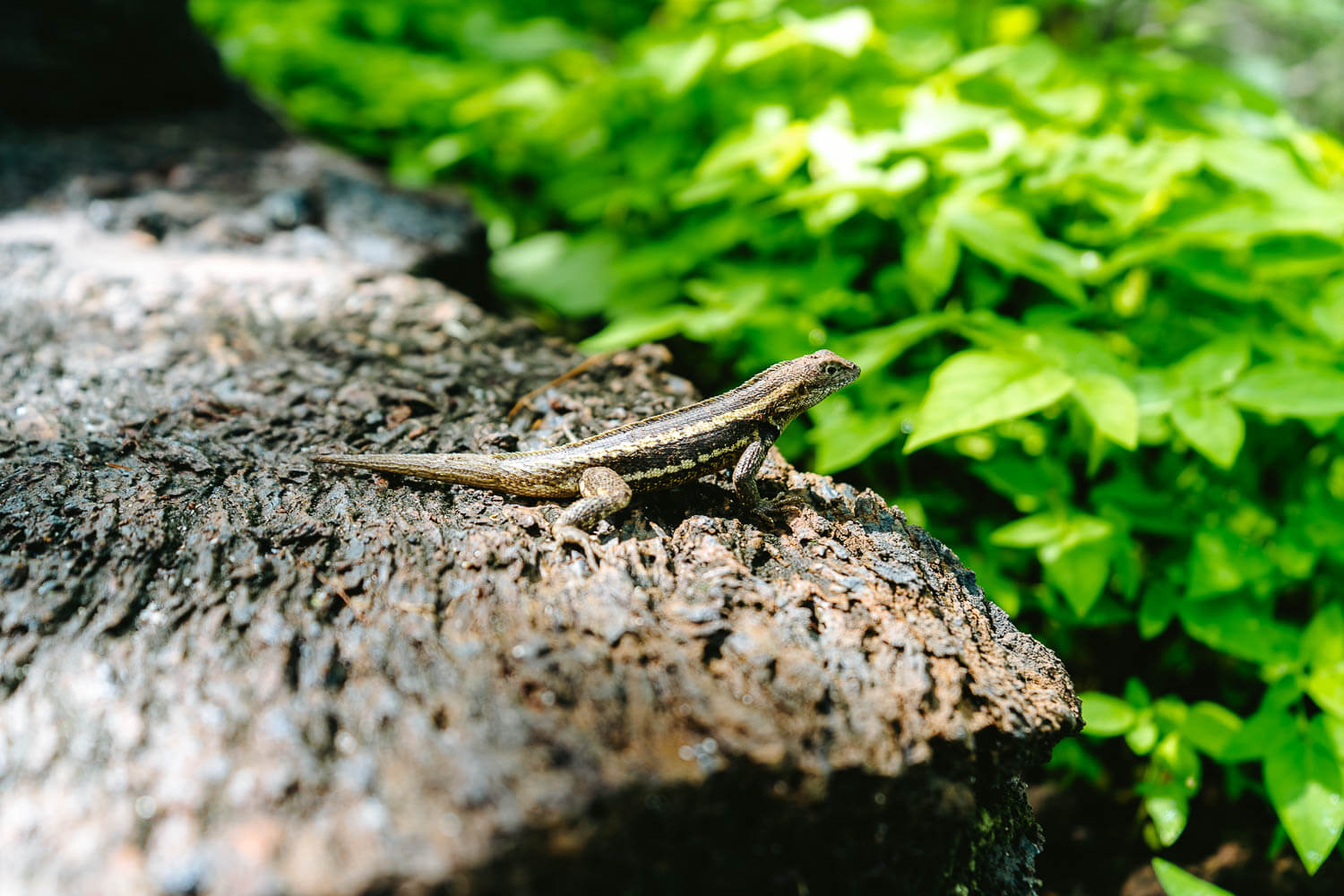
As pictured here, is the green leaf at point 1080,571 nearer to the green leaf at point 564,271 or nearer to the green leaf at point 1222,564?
the green leaf at point 1222,564

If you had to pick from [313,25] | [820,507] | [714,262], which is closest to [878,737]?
[820,507]

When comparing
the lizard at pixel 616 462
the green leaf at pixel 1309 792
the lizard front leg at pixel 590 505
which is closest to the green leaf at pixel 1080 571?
the green leaf at pixel 1309 792

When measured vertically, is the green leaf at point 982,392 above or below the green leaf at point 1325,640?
above

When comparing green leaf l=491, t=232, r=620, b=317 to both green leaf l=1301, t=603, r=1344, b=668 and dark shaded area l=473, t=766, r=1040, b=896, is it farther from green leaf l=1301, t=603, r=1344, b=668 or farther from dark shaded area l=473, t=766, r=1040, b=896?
green leaf l=1301, t=603, r=1344, b=668

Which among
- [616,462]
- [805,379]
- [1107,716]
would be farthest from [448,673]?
[1107,716]

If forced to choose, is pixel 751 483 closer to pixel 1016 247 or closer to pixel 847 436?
pixel 847 436

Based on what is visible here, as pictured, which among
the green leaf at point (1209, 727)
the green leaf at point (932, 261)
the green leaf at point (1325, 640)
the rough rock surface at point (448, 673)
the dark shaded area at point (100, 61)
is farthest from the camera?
the dark shaded area at point (100, 61)
